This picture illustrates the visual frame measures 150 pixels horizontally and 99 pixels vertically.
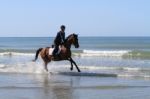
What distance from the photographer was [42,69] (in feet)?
67.7

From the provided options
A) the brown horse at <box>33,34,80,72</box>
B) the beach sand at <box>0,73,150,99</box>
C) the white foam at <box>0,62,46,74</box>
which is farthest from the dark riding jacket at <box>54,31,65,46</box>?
the beach sand at <box>0,73,150,99</box>

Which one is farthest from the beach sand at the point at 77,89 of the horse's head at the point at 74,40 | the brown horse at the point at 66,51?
the brown horse at the point at 66,51

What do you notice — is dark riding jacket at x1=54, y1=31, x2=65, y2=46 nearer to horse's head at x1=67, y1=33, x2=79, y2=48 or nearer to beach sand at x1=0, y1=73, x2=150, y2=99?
horse's head at x1=67, y1=33, x2=79, y2=48

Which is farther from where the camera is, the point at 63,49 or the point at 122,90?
the point at 63,49

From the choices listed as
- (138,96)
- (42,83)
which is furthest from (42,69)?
(138,96)

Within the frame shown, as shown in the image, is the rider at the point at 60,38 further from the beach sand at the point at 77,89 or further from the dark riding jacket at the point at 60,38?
the beach sand at the point at 77,89

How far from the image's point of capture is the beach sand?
39.3 ft

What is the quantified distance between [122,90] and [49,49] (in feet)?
27.3

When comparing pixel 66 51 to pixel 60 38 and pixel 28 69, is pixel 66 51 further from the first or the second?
pixel 28 69

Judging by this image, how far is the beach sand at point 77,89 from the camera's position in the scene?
1198 centimetres

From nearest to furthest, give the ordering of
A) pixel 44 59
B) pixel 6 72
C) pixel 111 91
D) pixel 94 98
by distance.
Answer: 1. pixel 94 98
2. pixel 111 91
3. pixel 6 72
4. pixel 44 59

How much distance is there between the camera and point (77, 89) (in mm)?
13594

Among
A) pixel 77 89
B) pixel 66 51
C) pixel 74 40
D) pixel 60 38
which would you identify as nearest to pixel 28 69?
pixel 66 51

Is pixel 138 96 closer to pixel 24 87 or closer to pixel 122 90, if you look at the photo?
pixel 122 90
